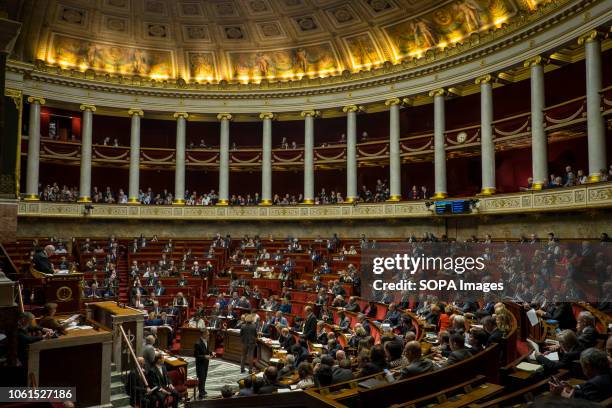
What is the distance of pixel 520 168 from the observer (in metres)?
24.1

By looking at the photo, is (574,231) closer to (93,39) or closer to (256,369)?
(256,369)

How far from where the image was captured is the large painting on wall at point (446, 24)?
2111cm

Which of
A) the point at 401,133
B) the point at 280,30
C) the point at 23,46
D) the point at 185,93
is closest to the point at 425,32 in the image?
the point at 401,133

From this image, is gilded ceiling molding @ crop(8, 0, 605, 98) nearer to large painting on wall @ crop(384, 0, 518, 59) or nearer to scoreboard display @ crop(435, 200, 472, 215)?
large painting on wall @ crop(384, 0, 518, 59)

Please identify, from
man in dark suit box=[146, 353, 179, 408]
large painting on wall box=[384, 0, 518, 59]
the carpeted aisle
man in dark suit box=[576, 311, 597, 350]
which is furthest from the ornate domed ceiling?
man in dark suit box=[146, 353, 179, 408]

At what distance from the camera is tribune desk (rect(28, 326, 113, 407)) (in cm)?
768

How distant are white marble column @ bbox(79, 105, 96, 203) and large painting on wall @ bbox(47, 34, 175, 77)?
285cm

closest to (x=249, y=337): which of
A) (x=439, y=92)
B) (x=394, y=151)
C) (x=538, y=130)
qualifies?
(x=538, y=130)

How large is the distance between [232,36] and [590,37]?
1899 cm

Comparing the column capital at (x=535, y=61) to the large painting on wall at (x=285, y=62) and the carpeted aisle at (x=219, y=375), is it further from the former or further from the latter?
the carpeted aisle at (x=219, y=375)

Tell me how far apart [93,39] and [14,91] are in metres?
5.56

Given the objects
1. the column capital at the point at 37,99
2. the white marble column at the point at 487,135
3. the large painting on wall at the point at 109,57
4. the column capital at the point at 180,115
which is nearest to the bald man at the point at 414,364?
the white marble column at the point at 487,135

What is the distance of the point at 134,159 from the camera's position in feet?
91.6

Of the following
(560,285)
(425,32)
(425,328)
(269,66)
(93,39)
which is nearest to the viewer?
(425,328)
